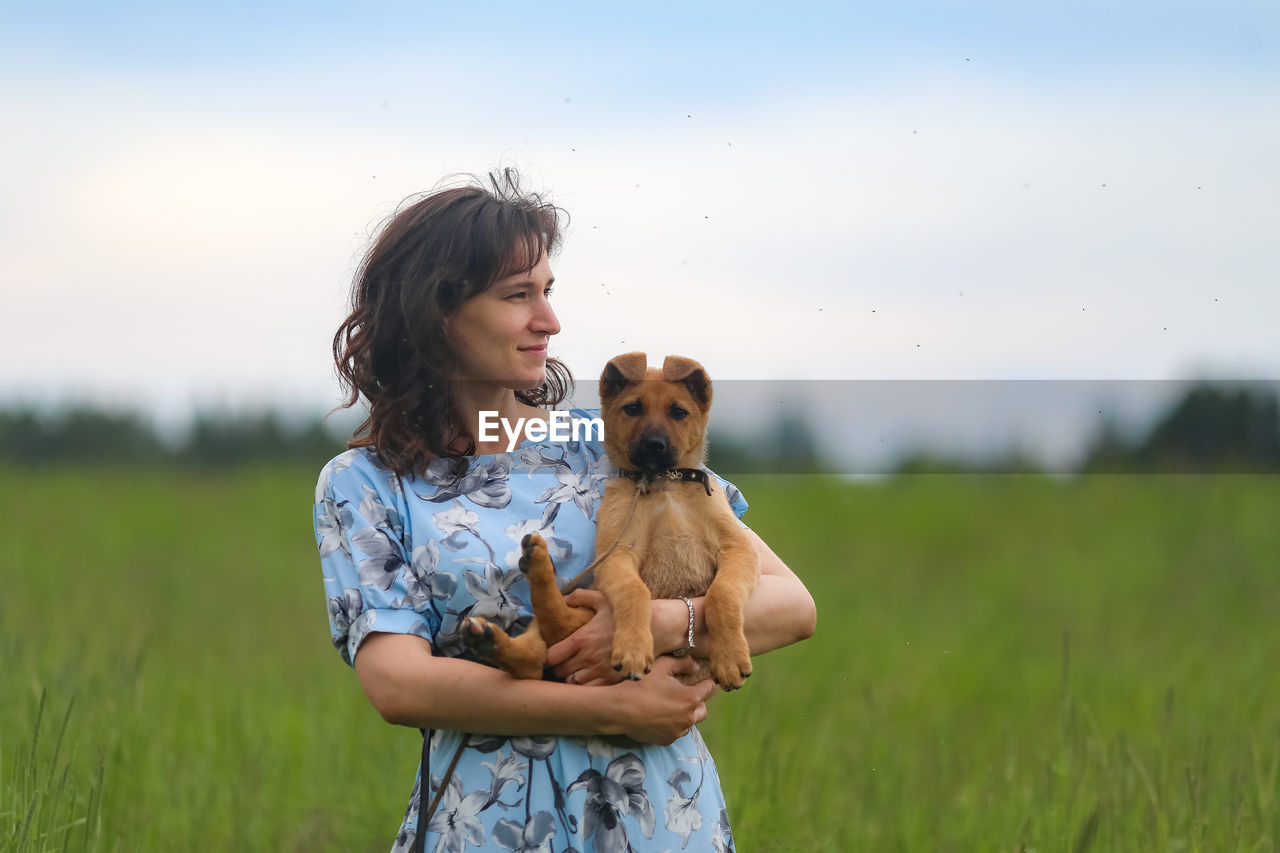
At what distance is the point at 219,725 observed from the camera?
650 centimetres

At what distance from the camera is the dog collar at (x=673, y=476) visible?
3.21 meters

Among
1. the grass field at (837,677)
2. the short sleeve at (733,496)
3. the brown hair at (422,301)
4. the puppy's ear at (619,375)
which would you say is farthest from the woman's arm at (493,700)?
the grass field at (837,677)

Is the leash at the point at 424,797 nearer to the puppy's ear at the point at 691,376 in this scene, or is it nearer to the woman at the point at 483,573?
the woman at the point at 483,573

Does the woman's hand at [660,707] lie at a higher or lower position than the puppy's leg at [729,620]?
lower

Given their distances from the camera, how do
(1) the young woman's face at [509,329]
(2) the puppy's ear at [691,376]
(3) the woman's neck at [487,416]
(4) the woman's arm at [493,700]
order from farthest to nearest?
(2) the puppy's ear at [691,376]
(3) the woman's neck at [487,416]
(1) the young woman's face at [509,329]
(4) the woman's arm at [493,700]

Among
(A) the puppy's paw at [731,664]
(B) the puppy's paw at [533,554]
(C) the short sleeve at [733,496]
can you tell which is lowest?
(A) the puppy's paw at [731,664]

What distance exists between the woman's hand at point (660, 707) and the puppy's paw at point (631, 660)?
0.09 feet

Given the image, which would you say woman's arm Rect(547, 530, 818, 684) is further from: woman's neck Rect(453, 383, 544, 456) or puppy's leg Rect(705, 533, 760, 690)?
woman's neck Rect(453, 383, 544, 456)

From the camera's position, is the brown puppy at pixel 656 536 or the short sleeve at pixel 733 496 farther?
the short sleeve at pixel 733 496

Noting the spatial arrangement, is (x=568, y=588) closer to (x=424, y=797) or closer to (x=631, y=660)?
(x=631, y=660)

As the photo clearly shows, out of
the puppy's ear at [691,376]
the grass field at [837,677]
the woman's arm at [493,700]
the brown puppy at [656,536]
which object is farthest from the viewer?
the grass field at [837,677]

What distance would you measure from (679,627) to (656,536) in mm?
402

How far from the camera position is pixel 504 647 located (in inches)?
102

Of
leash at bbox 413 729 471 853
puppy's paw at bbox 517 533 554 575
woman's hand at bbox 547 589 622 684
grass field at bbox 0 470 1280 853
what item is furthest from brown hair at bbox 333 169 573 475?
grass field at bbox 0 470 1280 853
